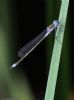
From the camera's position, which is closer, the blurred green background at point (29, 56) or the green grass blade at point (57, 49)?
the green grass blade at point (57, 49)

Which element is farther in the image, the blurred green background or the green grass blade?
the blurred green background

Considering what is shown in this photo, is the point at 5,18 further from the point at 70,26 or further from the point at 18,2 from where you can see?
the point at 70,26

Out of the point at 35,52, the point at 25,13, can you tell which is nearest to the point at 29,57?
the point at 35,52

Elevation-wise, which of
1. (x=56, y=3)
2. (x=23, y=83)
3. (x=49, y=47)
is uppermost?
(x=56, y=3)

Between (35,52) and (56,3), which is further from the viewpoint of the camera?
(35,52)

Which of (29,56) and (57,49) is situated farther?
(29,56)

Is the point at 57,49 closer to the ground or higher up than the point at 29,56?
higher up

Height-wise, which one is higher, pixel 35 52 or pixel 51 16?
pixel 51 16
